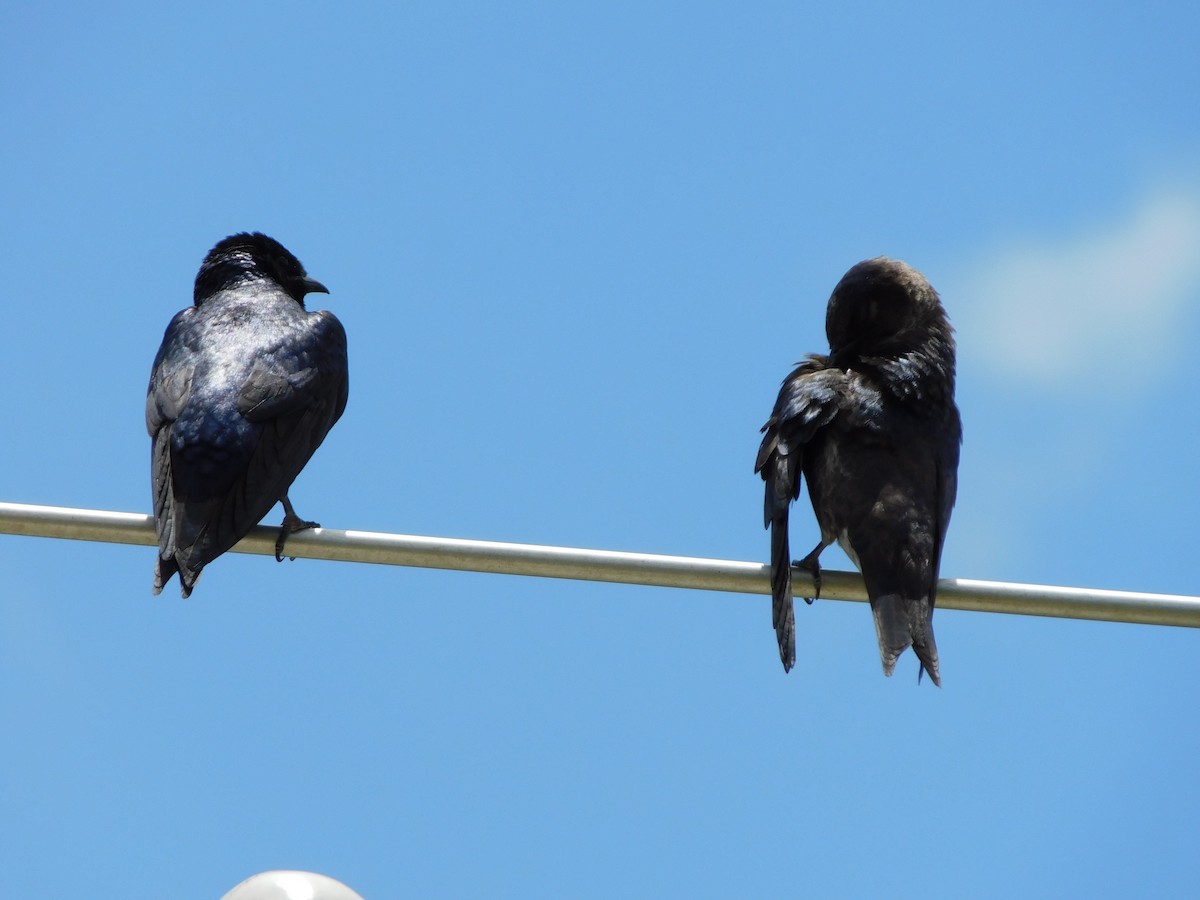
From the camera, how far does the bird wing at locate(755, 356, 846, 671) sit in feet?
19.2

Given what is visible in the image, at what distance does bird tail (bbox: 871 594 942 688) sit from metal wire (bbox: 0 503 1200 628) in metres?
0.62

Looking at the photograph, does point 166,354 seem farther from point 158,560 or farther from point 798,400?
point 798,400

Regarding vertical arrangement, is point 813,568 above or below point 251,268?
below

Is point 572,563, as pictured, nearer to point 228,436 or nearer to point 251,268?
point 228,436

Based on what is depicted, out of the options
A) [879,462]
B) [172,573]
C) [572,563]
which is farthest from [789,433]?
[172,573]

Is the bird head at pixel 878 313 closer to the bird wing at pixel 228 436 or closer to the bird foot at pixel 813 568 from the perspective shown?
the bird foot at pixel 813 568

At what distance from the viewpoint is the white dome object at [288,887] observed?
135 inches

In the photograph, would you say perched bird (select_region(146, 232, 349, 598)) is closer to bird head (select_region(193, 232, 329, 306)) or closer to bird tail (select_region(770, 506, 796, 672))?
bird head (select_region(193, 232, 329, 306))

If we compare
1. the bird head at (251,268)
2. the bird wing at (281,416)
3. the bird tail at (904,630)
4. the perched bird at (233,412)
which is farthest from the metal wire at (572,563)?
the bird head at (251,268)

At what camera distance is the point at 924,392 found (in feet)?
20.5

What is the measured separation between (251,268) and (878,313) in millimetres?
2862

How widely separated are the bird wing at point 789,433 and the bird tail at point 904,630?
384 millimetres

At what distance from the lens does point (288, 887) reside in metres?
3.44

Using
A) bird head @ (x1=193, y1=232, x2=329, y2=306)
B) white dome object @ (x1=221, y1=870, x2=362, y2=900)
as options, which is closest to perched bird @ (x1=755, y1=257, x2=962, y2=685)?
white dome object @ (x1=221, y1=870, x2=362, y2=900)
